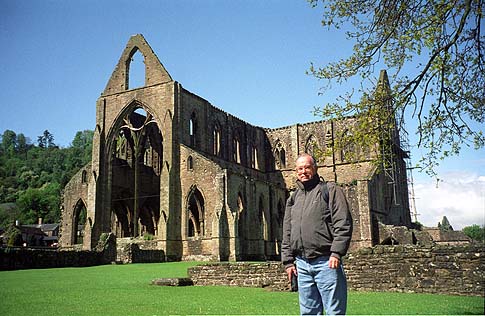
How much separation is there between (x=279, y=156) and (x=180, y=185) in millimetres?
17946

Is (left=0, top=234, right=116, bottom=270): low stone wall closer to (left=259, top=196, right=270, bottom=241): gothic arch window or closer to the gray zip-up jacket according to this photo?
(left=259, top=196, right=270, bottom=241): gothic arch window

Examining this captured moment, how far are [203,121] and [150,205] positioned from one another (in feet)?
30.7

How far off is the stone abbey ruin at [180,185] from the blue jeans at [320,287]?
2495 cm

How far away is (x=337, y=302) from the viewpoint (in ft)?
15.9

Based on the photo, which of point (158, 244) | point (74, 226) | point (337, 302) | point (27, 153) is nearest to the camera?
point (337, 302)

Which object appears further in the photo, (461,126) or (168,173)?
(168,173)

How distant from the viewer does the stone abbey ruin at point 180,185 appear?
31.9 metres

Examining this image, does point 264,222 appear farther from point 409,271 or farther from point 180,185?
point 409,271

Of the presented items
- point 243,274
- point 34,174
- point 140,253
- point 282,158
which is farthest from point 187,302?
point 34,174

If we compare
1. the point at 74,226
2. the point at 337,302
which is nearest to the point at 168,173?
the point at 74,226

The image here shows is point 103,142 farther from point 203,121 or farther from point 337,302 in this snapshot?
point 337,302

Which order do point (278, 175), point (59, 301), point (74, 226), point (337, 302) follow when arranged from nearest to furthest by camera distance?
point (337, 302) → point (59, 301) → point (74, 226) → point (278, 175)

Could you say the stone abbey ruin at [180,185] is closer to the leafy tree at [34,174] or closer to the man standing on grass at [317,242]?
the man standing on grass at [317,242]

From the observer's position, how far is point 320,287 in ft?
16.4
